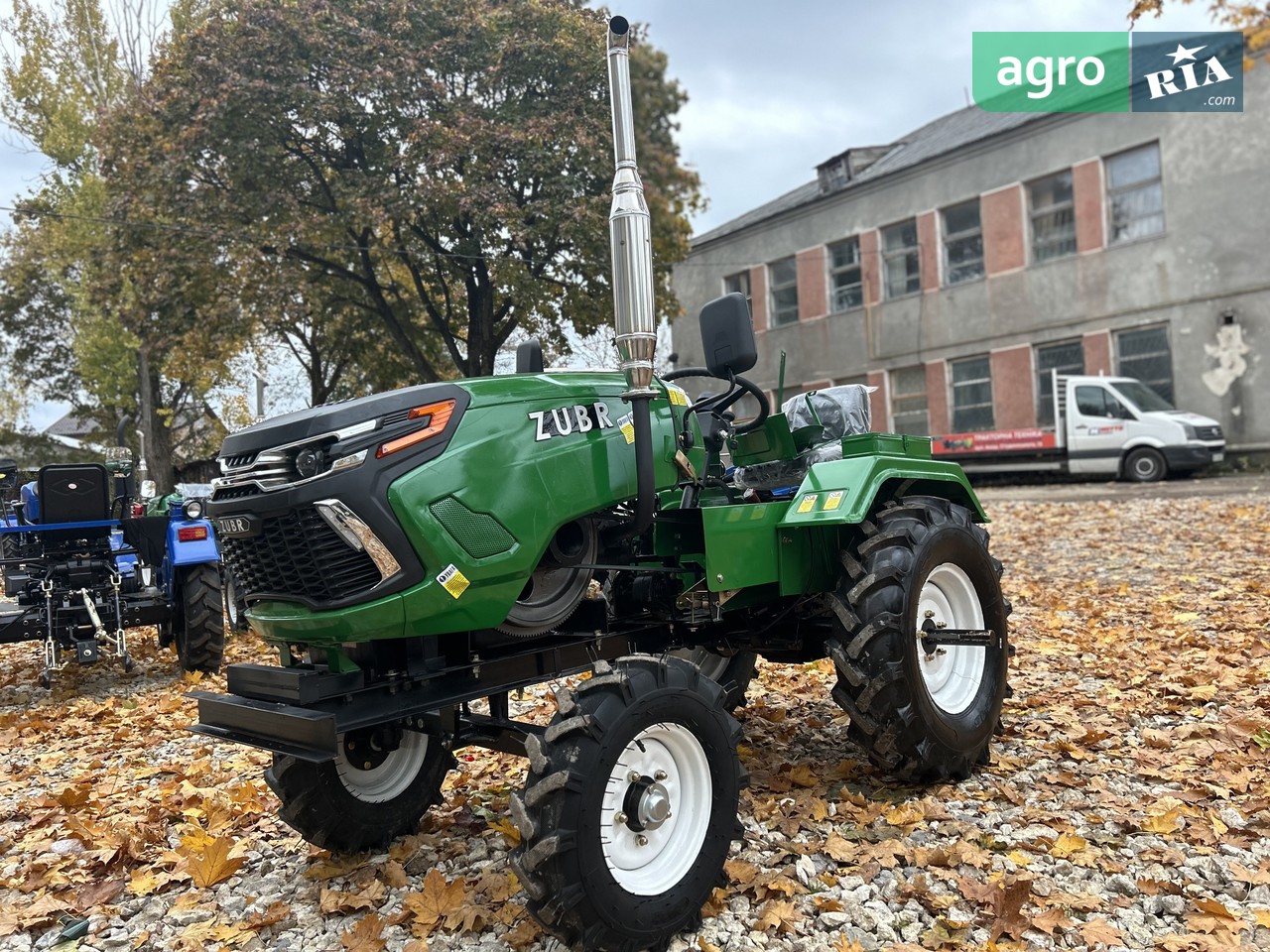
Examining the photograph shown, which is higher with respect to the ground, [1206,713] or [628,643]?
[628,643]

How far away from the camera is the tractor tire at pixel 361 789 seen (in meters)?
3.38

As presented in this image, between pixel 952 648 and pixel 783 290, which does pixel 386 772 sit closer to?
pixel 952 648

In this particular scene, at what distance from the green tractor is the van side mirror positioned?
0.04 feet

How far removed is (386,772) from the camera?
3666mm

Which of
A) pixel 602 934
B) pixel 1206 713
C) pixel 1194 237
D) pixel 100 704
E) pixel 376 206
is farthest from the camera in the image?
pixel 1194 237

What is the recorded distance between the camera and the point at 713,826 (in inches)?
114

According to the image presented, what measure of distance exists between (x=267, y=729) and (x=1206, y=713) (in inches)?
163

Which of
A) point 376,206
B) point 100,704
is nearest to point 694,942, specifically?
point 100,704

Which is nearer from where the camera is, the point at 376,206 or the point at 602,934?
the point at 602,934

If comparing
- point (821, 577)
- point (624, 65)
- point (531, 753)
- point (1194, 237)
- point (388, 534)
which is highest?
point (1194, 237)

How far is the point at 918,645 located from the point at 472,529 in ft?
6.35

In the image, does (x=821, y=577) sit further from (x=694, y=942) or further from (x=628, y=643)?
(x=694, y=942)

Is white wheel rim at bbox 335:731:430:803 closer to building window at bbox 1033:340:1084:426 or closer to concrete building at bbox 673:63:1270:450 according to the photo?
concrete building at bbox 673:63:1270:450

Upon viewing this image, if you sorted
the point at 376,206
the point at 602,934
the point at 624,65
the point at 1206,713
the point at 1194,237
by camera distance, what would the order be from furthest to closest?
the point at 1194,237
the point at 376,206
the point at 1206,713
the point at 624,65
the point at 602,934
